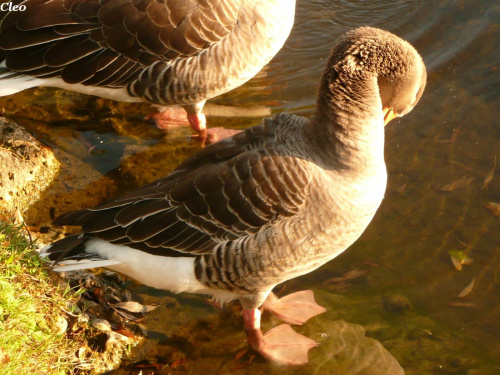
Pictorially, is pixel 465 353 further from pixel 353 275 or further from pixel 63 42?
pixel 63 42

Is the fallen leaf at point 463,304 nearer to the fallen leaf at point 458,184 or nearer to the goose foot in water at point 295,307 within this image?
the goose foot in water at point 295,307

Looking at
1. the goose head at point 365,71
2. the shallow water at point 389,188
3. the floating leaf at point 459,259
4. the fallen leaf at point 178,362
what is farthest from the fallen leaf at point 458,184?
the fallen leaf at point 178,362

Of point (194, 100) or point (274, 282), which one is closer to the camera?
point (274, 282)

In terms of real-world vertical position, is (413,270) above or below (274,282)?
below

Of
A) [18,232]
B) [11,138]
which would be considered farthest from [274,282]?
[11,138]

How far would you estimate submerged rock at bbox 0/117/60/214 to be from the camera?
5645 mm

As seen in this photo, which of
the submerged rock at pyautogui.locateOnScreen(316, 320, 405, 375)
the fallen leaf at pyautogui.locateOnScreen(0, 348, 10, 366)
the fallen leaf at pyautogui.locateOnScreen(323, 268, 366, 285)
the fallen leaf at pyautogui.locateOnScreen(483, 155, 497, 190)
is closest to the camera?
the fallen leaf at pyautogui.locateOnScreen(0, 348, 10, 366)

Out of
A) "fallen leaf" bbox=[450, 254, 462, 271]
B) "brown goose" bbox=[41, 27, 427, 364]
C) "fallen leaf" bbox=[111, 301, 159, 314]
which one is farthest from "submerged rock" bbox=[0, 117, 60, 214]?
"fallen leaf" bbox=[450, 254, 462, 271]

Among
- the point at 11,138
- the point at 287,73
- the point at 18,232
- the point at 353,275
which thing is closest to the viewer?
the point at 18,232

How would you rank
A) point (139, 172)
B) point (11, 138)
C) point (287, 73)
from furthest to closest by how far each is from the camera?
point (287, 73) → point (139, 172) → point (11, 138)

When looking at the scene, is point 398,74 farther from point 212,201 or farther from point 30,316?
point 30,316

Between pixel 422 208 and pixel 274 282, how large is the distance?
2.15 meters

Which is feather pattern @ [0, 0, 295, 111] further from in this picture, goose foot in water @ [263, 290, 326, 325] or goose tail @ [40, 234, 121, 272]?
goose foot in water @ [263, 290, 326, 325]

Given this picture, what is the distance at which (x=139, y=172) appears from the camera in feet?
21.2
